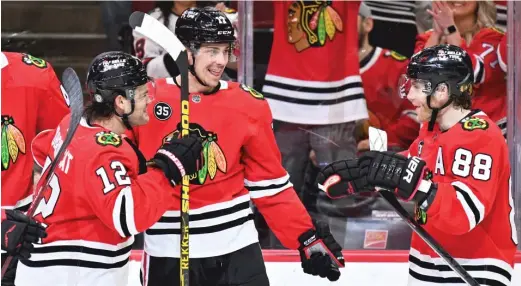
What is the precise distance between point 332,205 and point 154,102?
1.45m

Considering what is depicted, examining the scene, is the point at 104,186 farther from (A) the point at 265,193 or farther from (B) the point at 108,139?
(A) the point at 265,193

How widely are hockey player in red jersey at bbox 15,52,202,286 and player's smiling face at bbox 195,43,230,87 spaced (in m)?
0.17

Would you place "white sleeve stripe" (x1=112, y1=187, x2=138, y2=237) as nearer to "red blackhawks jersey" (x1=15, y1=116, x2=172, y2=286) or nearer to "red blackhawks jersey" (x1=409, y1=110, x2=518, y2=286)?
"red blackhawks jersey" (x1=15, y1=116, x2=172, y2=286)

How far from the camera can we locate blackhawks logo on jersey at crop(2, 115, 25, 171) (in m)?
3.07

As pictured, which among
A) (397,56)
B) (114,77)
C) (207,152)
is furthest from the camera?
(397,56)

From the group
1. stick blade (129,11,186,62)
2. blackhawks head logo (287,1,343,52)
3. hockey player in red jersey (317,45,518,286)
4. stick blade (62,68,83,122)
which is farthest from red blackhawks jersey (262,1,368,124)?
stick blade (129,11,186,62)

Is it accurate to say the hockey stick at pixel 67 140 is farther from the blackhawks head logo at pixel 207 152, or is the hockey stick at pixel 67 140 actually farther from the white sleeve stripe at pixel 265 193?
the white sleeve stripe at pixel 265 193

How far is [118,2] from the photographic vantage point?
4059 mm

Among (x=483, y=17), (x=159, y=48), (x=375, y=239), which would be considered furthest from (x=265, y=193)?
(x=483, y=17)

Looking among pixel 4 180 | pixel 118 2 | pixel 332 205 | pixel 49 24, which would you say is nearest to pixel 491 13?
pixel 332 205

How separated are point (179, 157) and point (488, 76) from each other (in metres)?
1.87

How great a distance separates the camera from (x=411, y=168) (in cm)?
249

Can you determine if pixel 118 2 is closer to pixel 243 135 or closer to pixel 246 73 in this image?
pixel 246 73

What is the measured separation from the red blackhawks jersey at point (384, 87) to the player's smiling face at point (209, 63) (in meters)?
1.43
